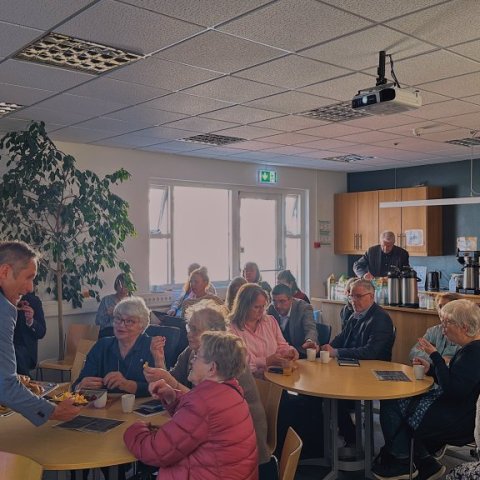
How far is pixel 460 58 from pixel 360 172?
18.9 ft

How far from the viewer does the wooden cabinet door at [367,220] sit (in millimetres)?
8461

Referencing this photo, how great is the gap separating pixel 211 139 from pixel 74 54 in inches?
112

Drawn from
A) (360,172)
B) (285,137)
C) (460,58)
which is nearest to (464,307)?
(460,58)

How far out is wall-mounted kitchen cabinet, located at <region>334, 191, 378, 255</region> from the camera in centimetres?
851

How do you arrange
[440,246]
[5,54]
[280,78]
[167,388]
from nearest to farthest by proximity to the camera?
[167,388]
[5,54]
[280,78]
[440,246]

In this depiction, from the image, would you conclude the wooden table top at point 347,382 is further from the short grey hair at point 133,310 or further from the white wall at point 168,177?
the white wall at point 168,177

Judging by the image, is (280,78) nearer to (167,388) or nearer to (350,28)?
(350,28)

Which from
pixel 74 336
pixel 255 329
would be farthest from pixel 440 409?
pixel 74 336

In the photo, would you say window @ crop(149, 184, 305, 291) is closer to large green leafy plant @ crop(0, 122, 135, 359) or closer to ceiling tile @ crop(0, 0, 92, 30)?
large green leafy plant @ crop(0, 122, 135, 359)

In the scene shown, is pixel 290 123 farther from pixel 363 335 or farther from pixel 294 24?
pixel 294 24

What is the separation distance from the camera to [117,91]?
13.3 feet

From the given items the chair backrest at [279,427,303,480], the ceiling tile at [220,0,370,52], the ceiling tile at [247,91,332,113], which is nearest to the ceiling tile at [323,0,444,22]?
the ceiling tile at [220,0,370,52]

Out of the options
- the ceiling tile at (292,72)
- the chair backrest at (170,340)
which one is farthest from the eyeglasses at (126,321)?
the ceiling tile at (292,72)

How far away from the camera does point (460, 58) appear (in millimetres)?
3363
